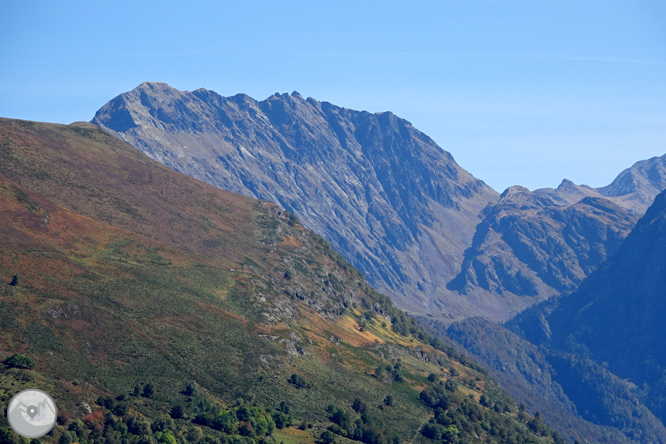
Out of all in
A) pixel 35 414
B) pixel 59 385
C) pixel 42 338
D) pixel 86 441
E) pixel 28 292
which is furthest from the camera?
pixel 28 292

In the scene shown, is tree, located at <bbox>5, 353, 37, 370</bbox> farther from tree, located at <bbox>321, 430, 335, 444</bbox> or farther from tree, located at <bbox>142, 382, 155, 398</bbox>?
tree, located at <bbox>321, 430, 335, 444</bbox>

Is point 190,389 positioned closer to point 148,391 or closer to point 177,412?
point 148,391

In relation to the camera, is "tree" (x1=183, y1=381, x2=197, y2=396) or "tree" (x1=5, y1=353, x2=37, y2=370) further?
"tree" (x1=183, y1=381, x2=197, y2=396)

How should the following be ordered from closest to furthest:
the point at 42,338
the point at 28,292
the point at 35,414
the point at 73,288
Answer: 1. the point at 35,414
2. the point at 42,338
3. the point at 28,292
4. the point at 73,288

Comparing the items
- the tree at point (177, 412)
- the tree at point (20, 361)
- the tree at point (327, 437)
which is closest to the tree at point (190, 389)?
the tree at point (177, 412)

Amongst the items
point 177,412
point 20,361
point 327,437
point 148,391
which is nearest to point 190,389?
point 148,391

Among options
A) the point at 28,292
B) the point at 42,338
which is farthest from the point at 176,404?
the point at 28,292

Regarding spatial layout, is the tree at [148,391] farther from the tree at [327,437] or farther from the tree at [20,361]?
the tree at [327,437]

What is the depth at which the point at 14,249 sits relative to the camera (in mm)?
186875

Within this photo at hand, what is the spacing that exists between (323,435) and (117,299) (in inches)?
2655

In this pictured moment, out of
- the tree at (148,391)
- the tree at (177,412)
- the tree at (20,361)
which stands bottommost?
the tree at (177,412)

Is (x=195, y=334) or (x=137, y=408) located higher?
(x=195, y=334)

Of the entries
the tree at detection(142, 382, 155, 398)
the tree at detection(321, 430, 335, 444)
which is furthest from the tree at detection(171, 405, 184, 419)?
the tree at detection(321, 430, 335, 444)

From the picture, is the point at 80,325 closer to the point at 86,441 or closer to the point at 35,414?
the point at 86,441
